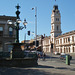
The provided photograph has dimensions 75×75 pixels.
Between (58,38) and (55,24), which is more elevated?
(55,24)

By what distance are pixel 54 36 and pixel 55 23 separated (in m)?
8.06

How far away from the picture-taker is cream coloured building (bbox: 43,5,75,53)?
72.6 m

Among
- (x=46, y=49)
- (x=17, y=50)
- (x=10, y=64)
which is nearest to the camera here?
(x=10, y=64)

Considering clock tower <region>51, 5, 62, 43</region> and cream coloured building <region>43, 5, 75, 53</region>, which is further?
clock tower <region>51, 5, 62, 43</region>

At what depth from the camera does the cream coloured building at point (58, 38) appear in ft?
238

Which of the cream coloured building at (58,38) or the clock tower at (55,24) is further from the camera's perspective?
the clock tower at (55,24)

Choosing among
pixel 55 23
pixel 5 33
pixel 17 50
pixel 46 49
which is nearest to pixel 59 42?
pixel 55 23

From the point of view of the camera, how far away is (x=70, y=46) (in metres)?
72.8

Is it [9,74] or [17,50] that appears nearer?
[9,74]

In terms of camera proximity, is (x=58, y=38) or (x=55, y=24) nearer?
(x=58, y=38)

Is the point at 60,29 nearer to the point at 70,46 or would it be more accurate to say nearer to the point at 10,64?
the point at 70,46

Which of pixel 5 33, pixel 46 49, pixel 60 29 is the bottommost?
pixel 46 49

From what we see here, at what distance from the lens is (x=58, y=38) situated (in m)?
85.9

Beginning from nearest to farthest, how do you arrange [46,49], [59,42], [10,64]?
[10,64] < [59,42] < [46,49]
